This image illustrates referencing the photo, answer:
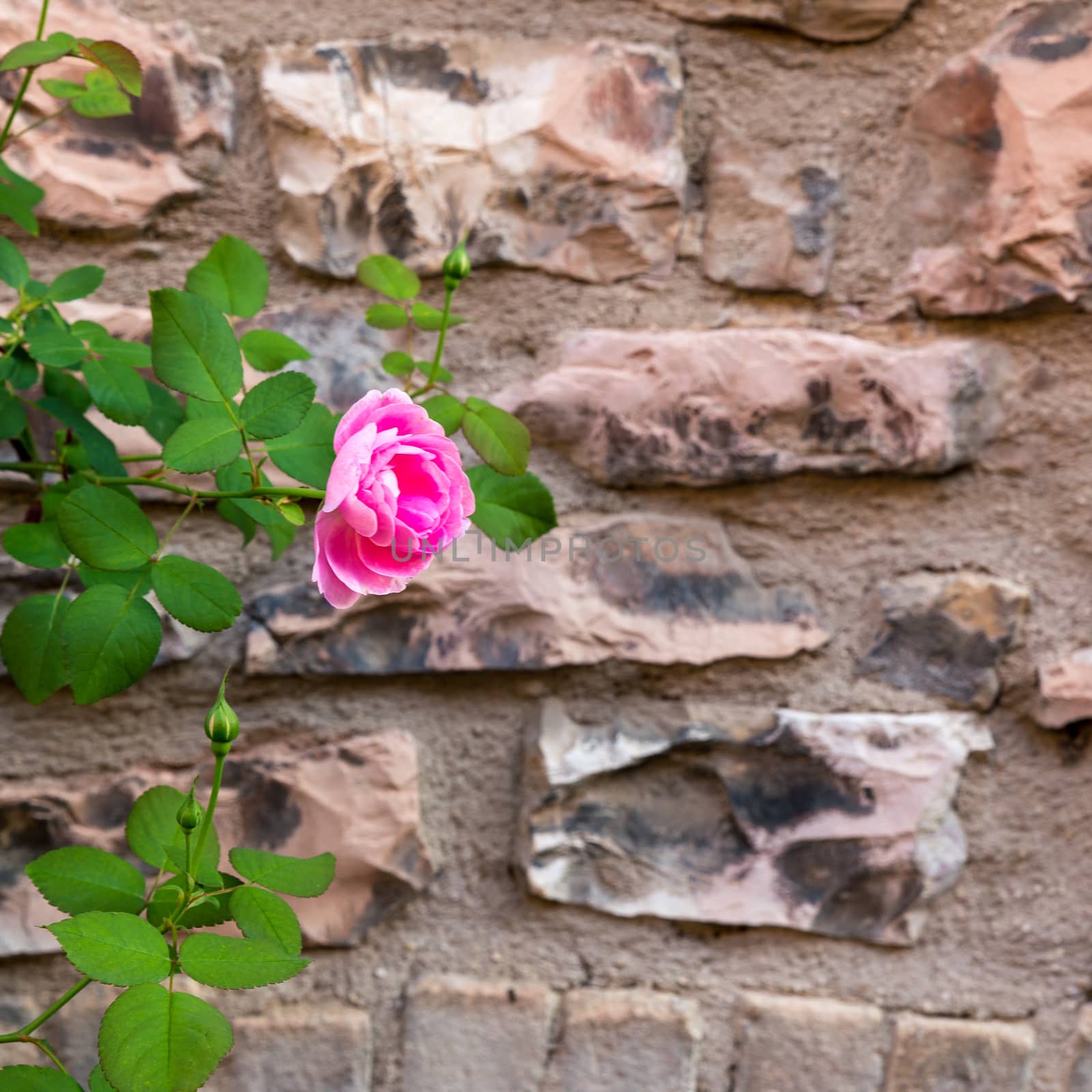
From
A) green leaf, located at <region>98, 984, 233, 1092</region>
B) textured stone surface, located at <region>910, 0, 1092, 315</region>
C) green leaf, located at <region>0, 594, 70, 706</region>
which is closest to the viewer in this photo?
green leaf, located at <region>98, 984, 233, 1092</region>

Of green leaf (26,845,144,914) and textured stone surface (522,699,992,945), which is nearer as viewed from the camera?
green leaf (26,845,144,914)

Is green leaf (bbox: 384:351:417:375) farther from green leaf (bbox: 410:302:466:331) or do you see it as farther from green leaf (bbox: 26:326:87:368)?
green leaf (bbox: 26:326:87:368)

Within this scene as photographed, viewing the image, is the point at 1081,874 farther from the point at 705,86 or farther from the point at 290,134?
the point at 290,134

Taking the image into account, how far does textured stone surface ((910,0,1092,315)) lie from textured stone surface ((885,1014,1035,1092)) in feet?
1.53

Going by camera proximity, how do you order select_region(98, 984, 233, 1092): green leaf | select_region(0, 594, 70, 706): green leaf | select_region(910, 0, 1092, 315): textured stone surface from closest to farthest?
select_region(98, 984, 233, 1092): green leaf, select_region(0, 594, 70, 706): green leaf, select_region(910, 0, 1092, 315): textured stone surface

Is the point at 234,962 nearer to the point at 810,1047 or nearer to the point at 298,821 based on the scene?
the point at 298,821

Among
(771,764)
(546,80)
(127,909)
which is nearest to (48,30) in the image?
(546,80)

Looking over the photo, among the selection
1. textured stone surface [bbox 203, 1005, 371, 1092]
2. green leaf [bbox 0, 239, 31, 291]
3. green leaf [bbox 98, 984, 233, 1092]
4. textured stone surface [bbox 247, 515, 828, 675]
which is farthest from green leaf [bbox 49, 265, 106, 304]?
textured stone surface [bbox 203, 1005, 371, 1092]

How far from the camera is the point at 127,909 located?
17.8 inches

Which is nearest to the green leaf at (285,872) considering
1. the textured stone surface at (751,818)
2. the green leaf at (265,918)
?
the green leaf at (265,918)

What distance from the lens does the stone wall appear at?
649mm

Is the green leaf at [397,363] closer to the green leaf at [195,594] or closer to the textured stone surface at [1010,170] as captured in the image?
the green leaf at [195,594]

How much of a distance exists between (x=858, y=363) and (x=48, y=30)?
533 mm

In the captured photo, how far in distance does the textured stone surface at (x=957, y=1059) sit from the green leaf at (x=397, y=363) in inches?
20.7
